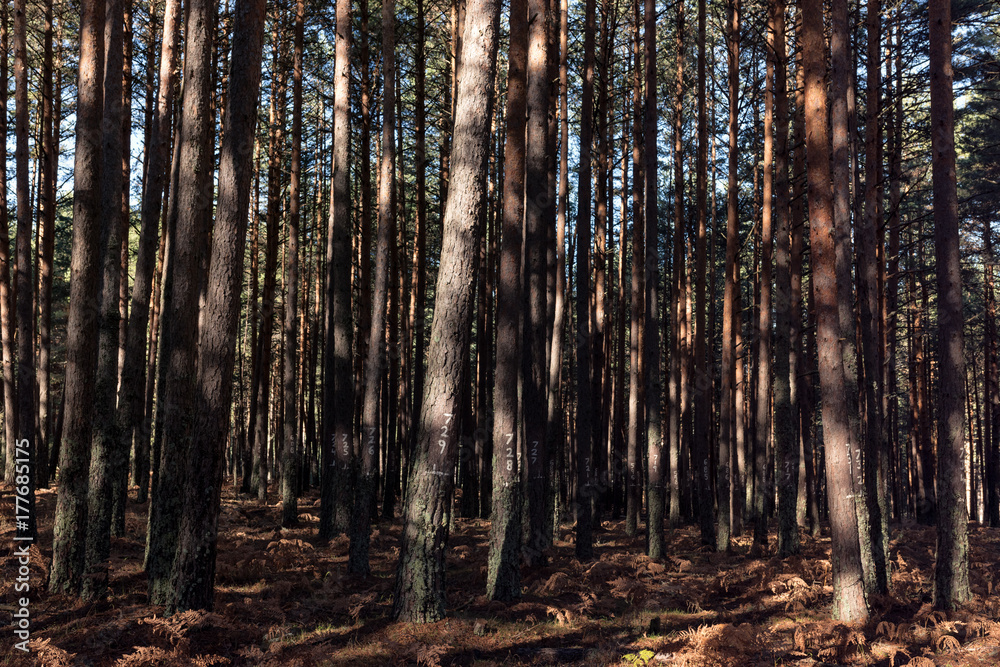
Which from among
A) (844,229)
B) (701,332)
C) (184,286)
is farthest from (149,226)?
(701,332)

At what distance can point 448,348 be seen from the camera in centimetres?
673

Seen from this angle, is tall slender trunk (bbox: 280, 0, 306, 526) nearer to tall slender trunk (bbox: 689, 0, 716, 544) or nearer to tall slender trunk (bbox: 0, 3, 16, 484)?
tall slender trunk (bbox: 0, 3, 16, 484)

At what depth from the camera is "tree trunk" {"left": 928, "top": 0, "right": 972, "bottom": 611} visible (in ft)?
28.0

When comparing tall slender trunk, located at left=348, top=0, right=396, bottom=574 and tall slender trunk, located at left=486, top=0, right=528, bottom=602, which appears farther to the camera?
tall slender trunk, located at left=348, top=0, right=396, bottom=574

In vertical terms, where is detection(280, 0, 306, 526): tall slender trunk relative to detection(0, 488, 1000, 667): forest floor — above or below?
above

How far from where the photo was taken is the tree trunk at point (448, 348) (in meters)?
6.56

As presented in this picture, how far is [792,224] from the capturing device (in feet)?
44.6

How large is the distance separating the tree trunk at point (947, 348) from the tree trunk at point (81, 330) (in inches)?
410

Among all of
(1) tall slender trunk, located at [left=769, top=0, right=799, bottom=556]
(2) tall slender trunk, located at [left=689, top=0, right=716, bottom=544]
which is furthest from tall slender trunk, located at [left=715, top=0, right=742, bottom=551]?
(1) tall slender trunk, located at [left=769, top=0, right=799, bottom=556]

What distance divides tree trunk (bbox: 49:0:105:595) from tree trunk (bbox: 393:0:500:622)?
11.6 ft

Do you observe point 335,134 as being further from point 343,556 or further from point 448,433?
point 343,556

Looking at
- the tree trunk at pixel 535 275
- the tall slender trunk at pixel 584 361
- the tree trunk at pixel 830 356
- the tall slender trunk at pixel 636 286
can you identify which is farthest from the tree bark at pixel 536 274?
the tall slender trunk at pixel 636 286

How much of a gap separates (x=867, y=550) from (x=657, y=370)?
4.43 m

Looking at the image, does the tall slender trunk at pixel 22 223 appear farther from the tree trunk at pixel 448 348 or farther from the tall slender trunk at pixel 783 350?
the tall slender trunk at pixel 783 350
